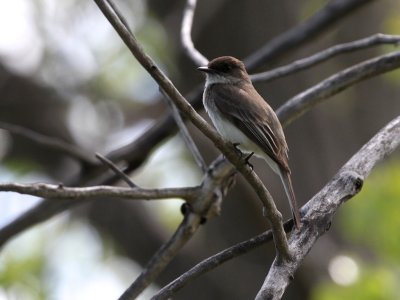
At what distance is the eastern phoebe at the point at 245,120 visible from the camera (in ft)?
14.0

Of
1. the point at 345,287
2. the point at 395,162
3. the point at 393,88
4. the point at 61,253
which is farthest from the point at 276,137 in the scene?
the point at 61,253

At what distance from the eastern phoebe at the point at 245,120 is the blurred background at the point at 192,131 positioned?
6.27 feet

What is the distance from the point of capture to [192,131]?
6727 millimetres

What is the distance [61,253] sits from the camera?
8.95 m

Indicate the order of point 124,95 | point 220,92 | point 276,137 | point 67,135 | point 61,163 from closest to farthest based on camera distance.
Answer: point 276,137, point 220,92, point 67,135, point 61,163, point 124,95

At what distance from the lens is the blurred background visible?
710cm

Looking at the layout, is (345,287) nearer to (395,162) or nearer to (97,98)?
(395,162)

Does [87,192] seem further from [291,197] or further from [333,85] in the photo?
[333,85]

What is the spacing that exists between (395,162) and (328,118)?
981mm

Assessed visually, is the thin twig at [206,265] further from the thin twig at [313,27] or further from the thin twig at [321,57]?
the thin twig at [313,27]

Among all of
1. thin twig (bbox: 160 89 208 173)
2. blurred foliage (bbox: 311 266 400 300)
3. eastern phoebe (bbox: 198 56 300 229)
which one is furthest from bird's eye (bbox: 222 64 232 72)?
blurred foliage (bbox: 311 266 400 300)

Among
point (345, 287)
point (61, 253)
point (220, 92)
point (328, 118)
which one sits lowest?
point (345, 287)

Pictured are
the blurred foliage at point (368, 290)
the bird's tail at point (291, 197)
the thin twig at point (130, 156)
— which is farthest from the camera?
the blurred foliage at point (368, 290)

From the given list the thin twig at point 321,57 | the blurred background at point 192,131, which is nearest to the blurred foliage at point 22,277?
the blurred background at point 192,131
